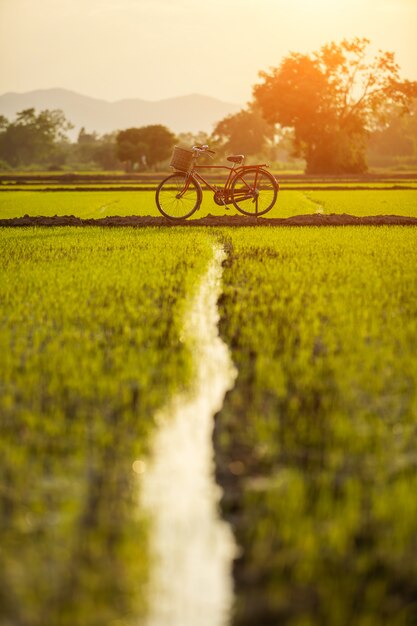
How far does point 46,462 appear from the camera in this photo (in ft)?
9.95

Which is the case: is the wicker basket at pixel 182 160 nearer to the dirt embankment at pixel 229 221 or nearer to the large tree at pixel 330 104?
the dirt embankment at pixel 229 221

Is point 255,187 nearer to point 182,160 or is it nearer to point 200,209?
point 182,160

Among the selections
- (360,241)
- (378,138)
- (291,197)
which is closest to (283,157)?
(378,138)

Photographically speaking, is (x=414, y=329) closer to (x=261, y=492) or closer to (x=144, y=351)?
(x=144, y=351)

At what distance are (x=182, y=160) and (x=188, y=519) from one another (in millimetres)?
10339

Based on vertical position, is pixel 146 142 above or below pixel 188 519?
above

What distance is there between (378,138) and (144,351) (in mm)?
94633

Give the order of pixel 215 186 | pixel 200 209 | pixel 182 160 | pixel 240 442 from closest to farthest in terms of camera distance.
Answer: pixel 240 442, pixel 182 160, pixel 215 186, pixel 200 209

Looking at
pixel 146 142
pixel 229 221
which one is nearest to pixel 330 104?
pixel 146 142

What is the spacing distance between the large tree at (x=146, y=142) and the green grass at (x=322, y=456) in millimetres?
58794

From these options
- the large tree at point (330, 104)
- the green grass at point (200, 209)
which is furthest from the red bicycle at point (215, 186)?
the large tree at point (330, 104)

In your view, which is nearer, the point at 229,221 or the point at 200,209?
the point at 229,221

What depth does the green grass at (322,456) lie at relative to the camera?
85.6 inches

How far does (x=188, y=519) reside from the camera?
8.51ft
